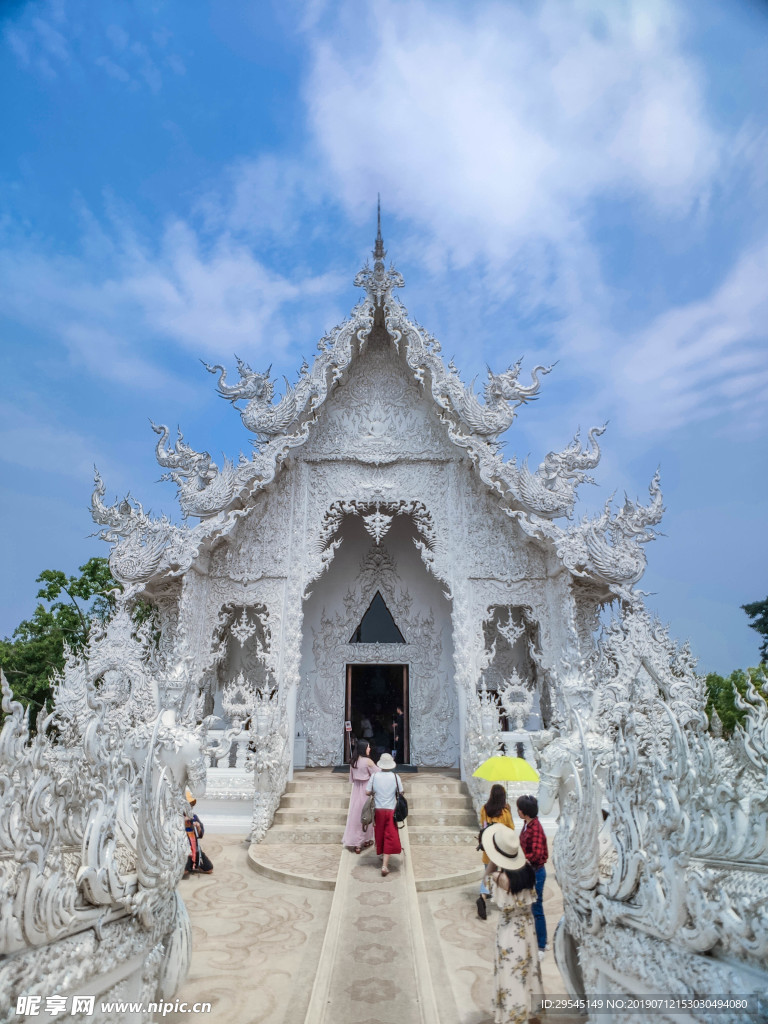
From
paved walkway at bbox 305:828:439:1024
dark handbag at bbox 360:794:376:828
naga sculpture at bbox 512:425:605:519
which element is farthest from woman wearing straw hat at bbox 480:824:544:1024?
naga sculpture at bbox 512:425:605:519

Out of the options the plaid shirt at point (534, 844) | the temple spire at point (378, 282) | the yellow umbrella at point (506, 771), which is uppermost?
the temple spire at point (378, 282)

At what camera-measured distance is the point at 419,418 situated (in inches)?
314

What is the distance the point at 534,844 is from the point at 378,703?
5.85 metres

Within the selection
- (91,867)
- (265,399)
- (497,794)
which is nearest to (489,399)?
(265,399)

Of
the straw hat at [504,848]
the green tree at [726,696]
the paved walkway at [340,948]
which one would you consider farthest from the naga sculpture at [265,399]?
the green tree at [726,696]

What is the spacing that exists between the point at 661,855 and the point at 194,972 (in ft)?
7.85

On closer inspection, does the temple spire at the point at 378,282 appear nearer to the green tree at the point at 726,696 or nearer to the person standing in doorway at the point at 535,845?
the person standing in doorway at the point at 535,845

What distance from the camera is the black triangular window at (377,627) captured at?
351 inches

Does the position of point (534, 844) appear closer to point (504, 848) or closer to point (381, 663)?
point (504, 848)

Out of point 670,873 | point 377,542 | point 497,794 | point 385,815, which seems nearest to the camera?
point 670,873

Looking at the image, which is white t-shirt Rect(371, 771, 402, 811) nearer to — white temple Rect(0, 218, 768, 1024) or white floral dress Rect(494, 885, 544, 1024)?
white temple Rect(0, 218, 768, 1024)

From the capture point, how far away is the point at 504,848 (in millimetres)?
2324

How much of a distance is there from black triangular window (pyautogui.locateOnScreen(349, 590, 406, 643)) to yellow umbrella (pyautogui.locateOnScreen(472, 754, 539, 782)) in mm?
4656

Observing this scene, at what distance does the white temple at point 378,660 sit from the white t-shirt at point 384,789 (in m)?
1.32
